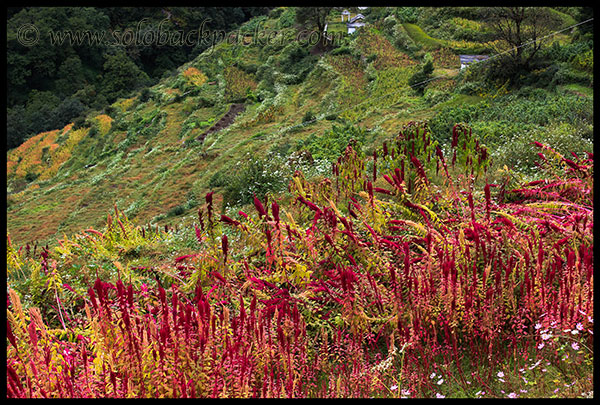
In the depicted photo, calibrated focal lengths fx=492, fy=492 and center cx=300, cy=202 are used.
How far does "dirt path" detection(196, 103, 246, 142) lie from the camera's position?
18.3 meters

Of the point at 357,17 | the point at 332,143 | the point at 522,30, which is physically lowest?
the point at 332,143

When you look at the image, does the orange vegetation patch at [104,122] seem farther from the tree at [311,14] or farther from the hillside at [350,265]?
the hillside at [350,265]

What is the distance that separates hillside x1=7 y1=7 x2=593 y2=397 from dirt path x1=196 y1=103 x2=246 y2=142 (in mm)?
4211

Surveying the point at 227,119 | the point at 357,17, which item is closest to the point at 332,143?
the point at 227,119

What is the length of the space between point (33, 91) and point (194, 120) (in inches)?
1060

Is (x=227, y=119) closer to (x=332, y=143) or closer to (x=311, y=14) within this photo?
(x=311, y=14)

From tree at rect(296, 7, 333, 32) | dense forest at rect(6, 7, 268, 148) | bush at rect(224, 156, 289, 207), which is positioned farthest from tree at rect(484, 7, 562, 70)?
dense forest at rect(6, 7, 268, 148)

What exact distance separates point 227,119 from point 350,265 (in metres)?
17.0

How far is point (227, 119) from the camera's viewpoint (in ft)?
65.1

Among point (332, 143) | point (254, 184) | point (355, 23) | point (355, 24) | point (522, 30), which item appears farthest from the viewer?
point (355, 23)

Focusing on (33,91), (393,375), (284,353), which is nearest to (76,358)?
(284,353)

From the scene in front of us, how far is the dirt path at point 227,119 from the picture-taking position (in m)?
18.3

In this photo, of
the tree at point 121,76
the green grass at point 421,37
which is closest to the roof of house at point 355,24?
the green grass at point 421,37

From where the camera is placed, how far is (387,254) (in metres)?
3.65
